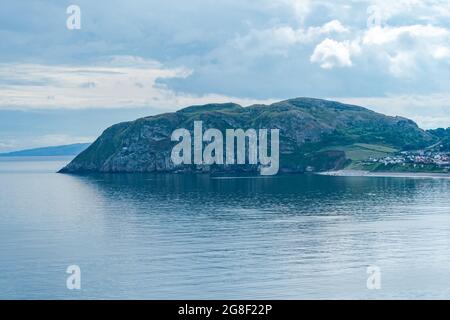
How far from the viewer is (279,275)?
95.8 meters

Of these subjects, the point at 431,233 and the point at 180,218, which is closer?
the point at 431,233

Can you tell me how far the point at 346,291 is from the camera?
285 ft

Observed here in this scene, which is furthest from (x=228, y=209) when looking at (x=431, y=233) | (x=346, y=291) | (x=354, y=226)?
(x=346, y=291)

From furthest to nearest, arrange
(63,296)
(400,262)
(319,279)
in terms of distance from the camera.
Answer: (400,262)
(319,279)
(63,296)

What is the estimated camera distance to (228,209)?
648 feet

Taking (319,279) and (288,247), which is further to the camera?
(288,247)

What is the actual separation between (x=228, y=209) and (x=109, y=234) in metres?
57.5
